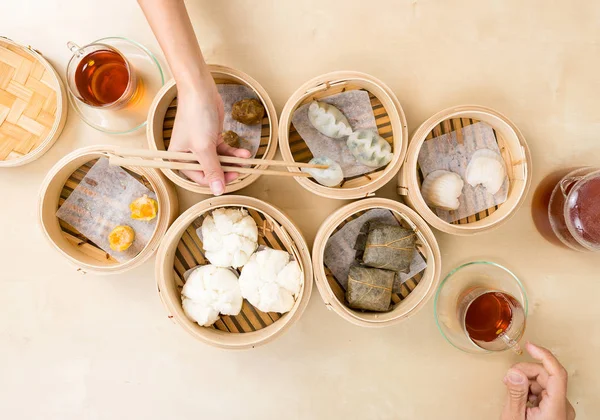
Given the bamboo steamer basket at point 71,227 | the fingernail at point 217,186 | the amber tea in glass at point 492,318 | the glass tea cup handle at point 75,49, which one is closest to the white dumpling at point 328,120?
the fingernail at point 217,186

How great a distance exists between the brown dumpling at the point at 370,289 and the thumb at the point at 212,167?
24.9 inches

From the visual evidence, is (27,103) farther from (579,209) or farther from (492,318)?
(579,209)

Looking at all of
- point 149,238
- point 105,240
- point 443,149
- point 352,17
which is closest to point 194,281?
point 149,238

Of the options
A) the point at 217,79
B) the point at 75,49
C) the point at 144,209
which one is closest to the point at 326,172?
the point at 217,79

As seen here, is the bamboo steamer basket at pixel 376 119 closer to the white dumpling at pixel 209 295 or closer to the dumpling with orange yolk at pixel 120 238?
the white dumpling at pixel 209 295

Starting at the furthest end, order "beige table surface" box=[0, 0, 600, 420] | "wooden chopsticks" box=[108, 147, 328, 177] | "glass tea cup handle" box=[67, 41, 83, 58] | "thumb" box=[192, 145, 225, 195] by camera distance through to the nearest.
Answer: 1. "beige table surface" box=[0, 0, 600, 420]
2. "glass tea cup handle" box=[67, 41, 83, 58]
3. "thumb" box=[192, 145, 225, 195]
4. "wooden chopsticks" box=[108, 147, 328, 177]

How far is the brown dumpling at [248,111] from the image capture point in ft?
5.19

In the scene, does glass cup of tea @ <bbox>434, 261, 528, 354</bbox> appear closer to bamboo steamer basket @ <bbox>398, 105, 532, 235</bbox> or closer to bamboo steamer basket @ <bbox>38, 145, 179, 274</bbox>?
bamboo steamer basket @ <bbox>398, 105, 532, 235</bbox>

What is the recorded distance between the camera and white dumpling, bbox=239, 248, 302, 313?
5.18 ft

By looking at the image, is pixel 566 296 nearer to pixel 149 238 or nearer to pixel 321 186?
pixel 321 186

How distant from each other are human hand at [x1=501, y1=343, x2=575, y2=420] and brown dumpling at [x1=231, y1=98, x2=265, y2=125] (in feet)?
4.62

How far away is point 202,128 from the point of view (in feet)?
4.44

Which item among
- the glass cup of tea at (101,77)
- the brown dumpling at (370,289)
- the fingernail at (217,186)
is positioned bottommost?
the brown dumpling at (370,289)

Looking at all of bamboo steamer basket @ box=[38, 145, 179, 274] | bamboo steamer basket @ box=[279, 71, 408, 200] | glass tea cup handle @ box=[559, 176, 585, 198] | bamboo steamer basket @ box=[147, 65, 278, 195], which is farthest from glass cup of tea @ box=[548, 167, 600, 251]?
bamboo steamer basket @ box=[38, 145, 179, 274]
